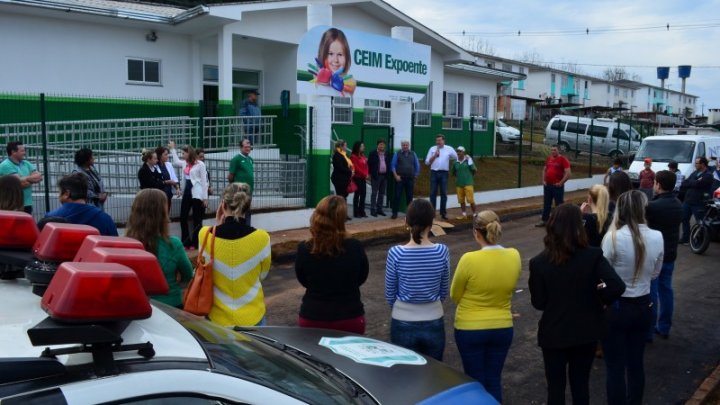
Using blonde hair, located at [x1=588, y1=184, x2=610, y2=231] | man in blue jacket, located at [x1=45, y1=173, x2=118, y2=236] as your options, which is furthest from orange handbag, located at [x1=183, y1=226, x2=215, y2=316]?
blonde hair, located at [x1=588, y1=184, x2=610, y2=231]

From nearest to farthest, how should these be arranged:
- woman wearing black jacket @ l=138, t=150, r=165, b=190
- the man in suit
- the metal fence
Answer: woman wearing black jacket @ l=138, t=150, r=165, b=190, the metal fence, the man in suit

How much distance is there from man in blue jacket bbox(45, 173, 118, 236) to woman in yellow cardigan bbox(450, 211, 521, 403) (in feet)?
9.86

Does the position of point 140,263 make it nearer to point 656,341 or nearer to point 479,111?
point 656,341

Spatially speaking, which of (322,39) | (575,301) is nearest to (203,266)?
(575,301)

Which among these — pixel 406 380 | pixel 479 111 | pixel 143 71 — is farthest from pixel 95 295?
pixel 479 111

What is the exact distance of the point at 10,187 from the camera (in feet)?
18.2

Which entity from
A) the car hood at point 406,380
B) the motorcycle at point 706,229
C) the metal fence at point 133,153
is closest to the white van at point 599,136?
the motorcycle at point 706,229

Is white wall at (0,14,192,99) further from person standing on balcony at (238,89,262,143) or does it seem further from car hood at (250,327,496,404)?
car hood at (250,327,496,404)

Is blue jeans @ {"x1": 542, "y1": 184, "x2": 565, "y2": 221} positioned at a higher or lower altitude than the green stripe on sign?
lower

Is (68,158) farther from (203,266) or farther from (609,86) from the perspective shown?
(609,86)

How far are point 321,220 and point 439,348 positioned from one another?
4.12 feet

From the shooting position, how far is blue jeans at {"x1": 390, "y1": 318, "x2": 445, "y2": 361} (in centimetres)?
454

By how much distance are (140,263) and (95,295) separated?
1.89ft

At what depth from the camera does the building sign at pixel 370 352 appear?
3399 millimetres
